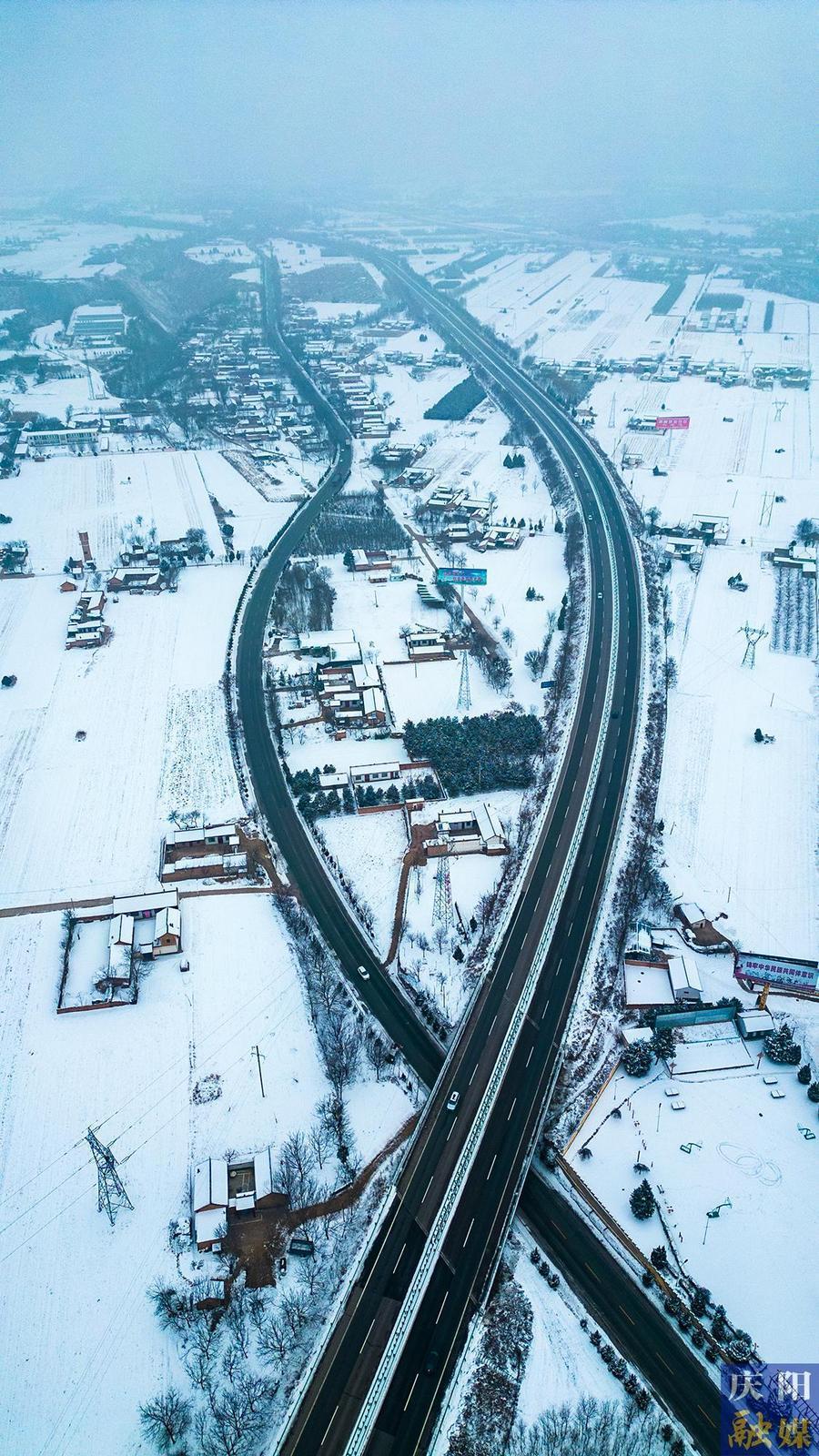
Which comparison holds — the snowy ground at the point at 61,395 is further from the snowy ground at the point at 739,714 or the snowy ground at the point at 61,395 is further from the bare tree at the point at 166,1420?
the bare tree at the point at 166,1420

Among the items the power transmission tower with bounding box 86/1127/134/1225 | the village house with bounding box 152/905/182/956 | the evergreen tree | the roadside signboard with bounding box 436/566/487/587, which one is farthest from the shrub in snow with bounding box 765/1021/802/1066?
the roadside signboard with bounding box 436/566/487/587

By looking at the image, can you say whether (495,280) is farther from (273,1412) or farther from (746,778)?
(273,1412)

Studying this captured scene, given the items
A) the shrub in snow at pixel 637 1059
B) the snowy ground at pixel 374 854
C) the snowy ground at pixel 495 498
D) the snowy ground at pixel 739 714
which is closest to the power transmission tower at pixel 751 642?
the snowy ground at pixel 739 714

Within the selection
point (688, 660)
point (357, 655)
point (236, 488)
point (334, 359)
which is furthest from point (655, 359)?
point (357, 655)

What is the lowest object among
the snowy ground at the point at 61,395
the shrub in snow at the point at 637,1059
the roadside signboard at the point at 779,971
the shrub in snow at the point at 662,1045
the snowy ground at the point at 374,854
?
the shrub in snow at the point at 637,1059

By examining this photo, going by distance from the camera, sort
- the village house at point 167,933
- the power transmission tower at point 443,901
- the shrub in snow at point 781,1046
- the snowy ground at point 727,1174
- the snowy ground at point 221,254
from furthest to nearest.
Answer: the snowy ground at point 221,254
the power transmission tower at point 443,901
the village house at point 167,933
the shrub in snow at point 781,1046
the snowy ground at point 727,1174

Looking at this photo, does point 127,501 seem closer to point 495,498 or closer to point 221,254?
point 495,498

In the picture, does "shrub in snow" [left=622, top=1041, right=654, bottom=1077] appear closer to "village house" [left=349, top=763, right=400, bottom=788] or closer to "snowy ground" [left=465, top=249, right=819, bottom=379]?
"village house" [left=349, top=763, right=400, bottom=788]
